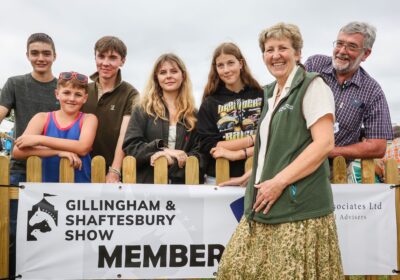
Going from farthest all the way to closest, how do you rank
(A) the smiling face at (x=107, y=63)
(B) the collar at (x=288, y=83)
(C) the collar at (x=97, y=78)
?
(C) the collar at (x=97, y=78), (A) the smiling face at (x=107, y=63), (B) the collar at (x=288, y=83)

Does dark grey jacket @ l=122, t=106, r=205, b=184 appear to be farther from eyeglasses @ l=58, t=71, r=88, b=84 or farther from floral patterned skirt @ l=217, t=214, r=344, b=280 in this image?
floral patterned skirt @ l=217, t=214, r=344, b=280

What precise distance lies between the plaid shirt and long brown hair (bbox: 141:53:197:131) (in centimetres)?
126

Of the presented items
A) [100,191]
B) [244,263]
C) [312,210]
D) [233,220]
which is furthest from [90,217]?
[312,210]

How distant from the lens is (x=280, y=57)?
108 inches

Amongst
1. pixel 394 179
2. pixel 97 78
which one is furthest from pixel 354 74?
pixel 97 78

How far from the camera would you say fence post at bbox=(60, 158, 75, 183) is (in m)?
3.68

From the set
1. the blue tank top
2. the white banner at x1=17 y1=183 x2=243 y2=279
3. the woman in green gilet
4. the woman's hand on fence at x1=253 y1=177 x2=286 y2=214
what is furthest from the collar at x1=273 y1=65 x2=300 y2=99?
the blue tank top

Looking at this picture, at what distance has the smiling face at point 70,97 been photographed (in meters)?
3.97

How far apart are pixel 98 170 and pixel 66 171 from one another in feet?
0.82

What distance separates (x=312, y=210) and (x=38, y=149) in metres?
2.30

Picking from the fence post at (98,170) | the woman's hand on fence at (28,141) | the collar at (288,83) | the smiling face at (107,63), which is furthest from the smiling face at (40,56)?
the collar at (288,83)

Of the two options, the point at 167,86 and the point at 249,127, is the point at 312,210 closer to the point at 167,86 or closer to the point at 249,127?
the point at 249,127

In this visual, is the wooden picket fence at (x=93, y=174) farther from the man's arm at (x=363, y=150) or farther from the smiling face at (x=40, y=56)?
the smiling face at (x=40, y=56)

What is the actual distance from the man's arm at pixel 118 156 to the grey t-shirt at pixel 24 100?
91 cm
